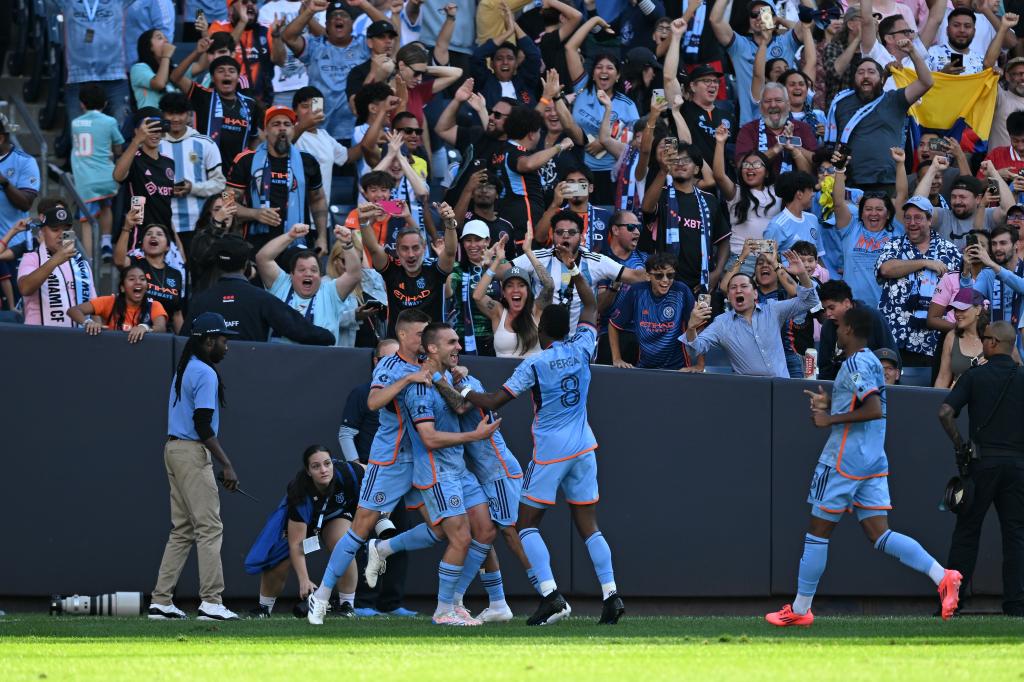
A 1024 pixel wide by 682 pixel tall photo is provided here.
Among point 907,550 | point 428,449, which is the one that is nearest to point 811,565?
point 907,550

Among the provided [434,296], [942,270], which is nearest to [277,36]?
[434,296]

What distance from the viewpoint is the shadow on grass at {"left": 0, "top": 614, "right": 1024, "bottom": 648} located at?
404 inches

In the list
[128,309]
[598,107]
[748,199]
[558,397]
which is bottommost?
[558,397]

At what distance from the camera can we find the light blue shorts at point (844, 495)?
11148 mm

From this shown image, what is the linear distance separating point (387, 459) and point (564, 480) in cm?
124

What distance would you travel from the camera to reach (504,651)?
9.26m

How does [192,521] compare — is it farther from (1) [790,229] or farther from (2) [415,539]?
(1) [790,229]

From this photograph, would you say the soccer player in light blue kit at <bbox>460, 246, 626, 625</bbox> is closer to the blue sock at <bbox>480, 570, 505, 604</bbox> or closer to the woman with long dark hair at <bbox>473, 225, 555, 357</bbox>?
the blue sock at <bbox>480, 570, 505, 604</bbox>

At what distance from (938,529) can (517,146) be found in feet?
17.6

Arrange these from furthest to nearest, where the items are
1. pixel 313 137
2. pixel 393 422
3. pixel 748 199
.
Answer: pixel 748 199 < pixel 313 137 < pixel 393 422

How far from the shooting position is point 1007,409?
41.6ft

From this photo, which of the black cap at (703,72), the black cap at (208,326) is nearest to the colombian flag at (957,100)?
Answer: the black cap at (703,72)

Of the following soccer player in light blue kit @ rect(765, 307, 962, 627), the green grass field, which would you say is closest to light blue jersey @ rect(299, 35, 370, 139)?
the green grass field

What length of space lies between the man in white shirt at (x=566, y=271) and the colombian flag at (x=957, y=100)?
20.4 feet
